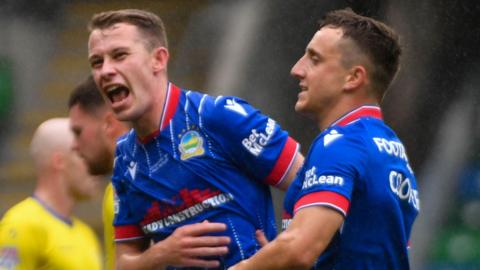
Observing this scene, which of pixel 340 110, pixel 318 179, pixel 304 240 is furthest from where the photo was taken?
pixel 340 110

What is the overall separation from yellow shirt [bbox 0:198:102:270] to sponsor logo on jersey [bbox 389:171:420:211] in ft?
6.24

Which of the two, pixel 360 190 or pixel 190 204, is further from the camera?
pixel 190 204

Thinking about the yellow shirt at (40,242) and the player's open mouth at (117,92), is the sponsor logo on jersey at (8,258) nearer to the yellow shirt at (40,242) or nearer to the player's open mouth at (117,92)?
the yellow shirt at (40,242)

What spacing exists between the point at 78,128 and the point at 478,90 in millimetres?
2578

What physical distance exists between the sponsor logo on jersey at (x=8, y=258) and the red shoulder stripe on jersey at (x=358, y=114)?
1.86m

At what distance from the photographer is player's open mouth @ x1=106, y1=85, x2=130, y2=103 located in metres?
4.84

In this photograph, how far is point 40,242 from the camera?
18.3 feet

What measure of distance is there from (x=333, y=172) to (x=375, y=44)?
611mm

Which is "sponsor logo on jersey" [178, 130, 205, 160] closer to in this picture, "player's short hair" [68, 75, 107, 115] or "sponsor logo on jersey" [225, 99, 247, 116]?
"sponsor logo on jersey" [225, 99, 247, 116]

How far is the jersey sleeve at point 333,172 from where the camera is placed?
3.88 metres

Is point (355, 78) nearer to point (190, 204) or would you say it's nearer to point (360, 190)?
point (360, 190)

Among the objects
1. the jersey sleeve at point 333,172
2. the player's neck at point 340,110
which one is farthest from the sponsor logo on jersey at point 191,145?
the jersey sleeve at point 333,172

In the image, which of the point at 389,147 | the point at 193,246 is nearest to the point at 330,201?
the point at 389,147

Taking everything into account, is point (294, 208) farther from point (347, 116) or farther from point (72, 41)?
point (72, 41)
